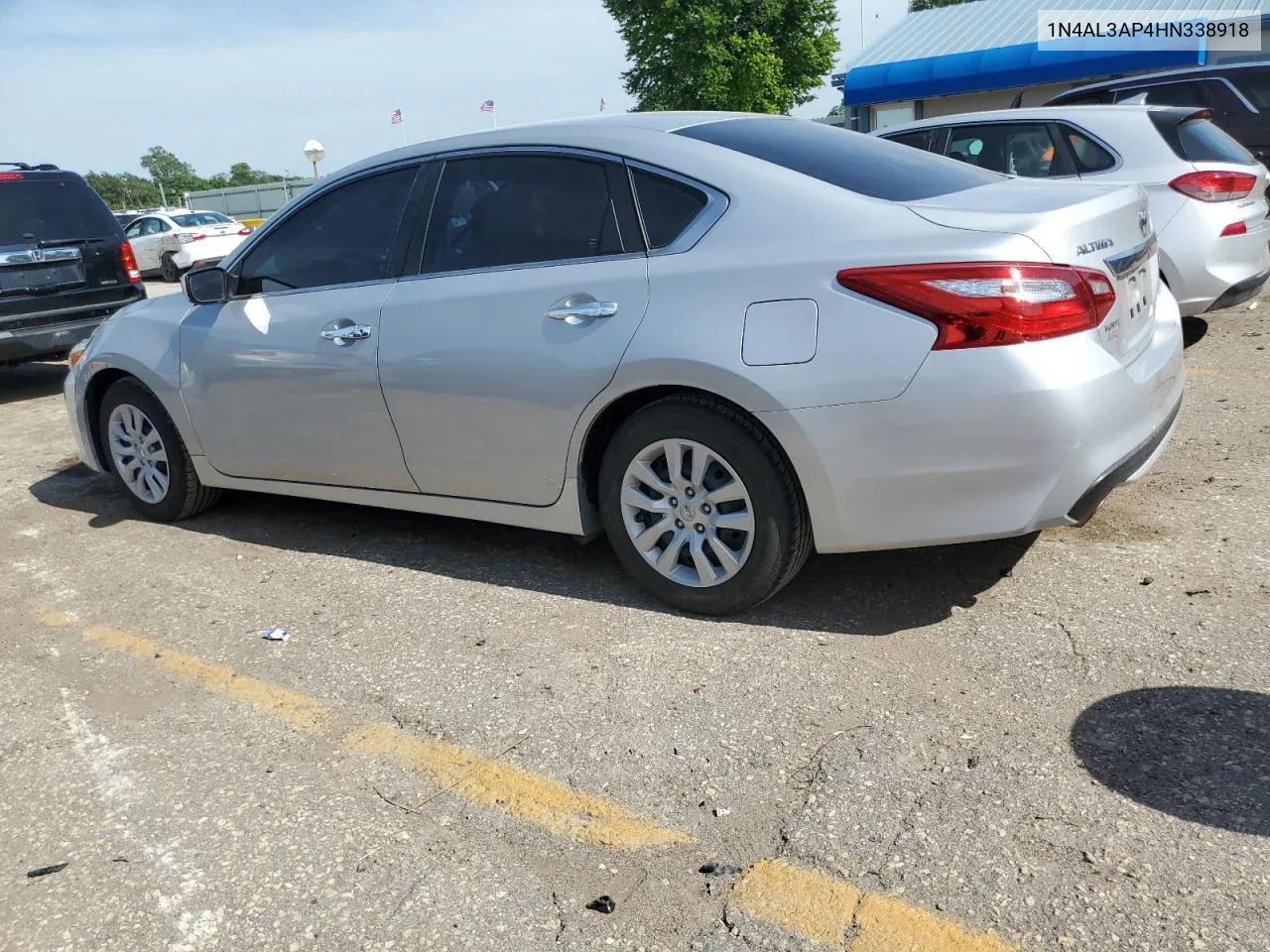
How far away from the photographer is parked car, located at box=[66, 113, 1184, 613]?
3.04 metres

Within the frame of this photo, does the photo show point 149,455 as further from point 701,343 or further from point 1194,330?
point 1194,330

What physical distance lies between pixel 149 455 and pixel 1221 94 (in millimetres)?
9400

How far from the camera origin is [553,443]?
3719 mm

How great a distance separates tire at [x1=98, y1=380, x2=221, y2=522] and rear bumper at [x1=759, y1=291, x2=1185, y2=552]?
3.15m

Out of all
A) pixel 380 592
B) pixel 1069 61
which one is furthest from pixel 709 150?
pixel 1069 61

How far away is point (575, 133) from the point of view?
3832 mm

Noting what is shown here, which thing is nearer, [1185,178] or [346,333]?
[346,333]

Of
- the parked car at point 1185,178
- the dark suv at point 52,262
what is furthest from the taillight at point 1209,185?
the dark suv at point 52,262

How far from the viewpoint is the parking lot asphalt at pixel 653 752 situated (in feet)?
7.37

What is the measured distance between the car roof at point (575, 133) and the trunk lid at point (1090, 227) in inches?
39.3

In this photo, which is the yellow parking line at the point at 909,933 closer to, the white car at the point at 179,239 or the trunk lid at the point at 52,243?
the trunk lid at the point at 52,243

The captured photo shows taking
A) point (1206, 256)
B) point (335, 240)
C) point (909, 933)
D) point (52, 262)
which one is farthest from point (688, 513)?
point (52, 262)

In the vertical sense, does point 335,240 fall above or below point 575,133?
below

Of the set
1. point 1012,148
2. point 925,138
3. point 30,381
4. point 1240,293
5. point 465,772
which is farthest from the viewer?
point 30,381
